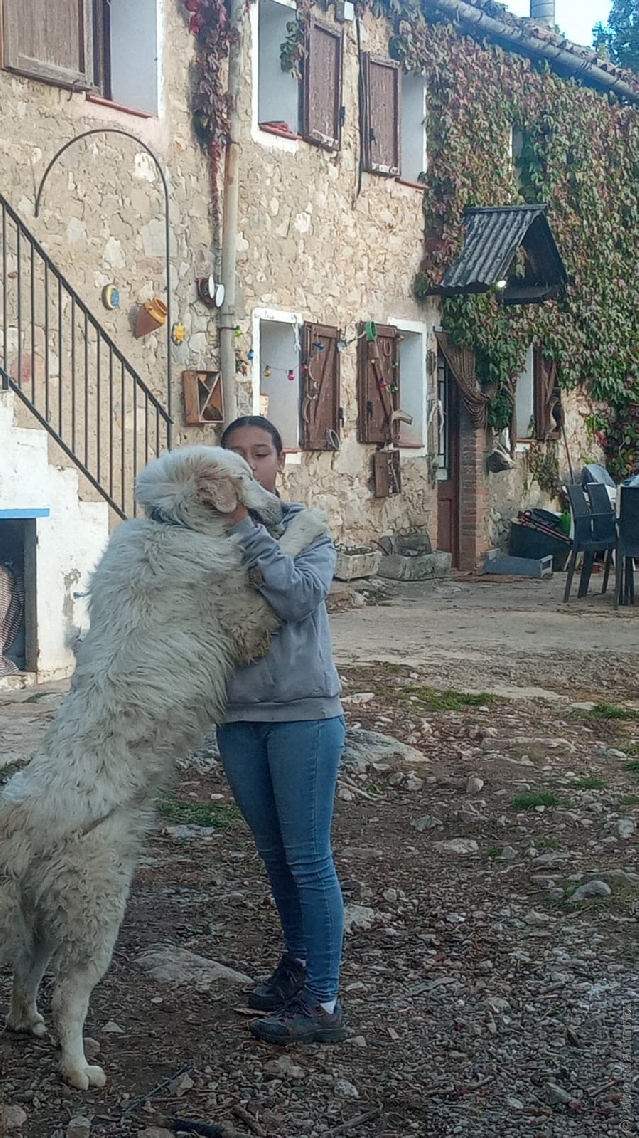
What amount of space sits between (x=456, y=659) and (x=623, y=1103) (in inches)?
262

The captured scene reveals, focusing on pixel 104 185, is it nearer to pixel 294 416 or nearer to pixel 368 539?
pixel 294 416

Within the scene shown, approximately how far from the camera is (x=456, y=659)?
9906mm

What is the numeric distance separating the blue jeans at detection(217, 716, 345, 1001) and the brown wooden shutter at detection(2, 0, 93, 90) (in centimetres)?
779

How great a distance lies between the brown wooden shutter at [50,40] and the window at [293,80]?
2744 mm

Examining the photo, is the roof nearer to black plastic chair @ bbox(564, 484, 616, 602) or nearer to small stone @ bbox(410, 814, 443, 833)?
black plastic chair @ bbox(564, 484, 616, 602)

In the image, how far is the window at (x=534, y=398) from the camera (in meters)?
18.1

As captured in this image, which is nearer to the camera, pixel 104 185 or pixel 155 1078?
pixel 155 1078

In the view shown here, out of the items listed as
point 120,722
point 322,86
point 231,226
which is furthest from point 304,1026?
point 322,86

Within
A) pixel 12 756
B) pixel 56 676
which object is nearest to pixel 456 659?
pixel 56 676

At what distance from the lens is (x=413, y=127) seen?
15.5 m

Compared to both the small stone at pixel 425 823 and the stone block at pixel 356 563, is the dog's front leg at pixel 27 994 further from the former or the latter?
the stone block at pixel 356 563

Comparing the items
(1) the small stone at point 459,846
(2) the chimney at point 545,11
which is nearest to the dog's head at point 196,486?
(1) the small stone at point 459,846

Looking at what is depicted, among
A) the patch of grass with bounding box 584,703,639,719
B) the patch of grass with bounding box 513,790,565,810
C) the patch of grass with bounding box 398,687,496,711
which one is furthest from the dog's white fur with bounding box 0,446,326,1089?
the patch of grass with bounding box 584,703,639,719

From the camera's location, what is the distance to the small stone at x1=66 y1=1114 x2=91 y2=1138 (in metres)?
3.01
